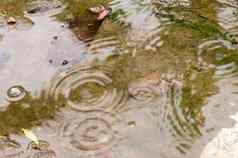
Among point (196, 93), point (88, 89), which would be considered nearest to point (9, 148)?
point (88, 89)

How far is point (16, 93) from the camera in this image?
11.7 ft

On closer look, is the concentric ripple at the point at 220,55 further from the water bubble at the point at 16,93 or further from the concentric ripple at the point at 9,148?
the concentric ripple at the point at 9,148

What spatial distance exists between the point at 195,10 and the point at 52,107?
1.47 meters

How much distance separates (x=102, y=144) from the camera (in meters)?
3.21

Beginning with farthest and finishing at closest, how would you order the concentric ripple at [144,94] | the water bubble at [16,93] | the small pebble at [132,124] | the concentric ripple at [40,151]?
the water bubble at [16,93] → the concentric ripple at [144,94] → the small pebble at [132,124] → the concentric ripple at [40,151]

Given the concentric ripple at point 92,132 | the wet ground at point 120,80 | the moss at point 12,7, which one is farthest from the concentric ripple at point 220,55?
the moss at point 12,7

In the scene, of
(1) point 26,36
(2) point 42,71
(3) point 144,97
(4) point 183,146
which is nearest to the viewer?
(4) point 183,146

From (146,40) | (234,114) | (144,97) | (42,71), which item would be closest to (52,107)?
(42,71)

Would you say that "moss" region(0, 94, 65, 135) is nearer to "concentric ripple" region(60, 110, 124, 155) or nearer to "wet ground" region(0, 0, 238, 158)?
"wet ground" region(0, 0, 238, 158)

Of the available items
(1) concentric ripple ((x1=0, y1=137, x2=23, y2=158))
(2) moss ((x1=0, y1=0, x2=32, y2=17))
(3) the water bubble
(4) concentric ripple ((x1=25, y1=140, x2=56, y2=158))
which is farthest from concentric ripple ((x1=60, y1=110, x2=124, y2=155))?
(2) moss ((x1=0, y1=0, x2=32, y2=17))

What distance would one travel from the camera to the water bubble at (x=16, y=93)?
3.54 m

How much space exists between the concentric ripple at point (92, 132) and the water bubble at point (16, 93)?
44 centimetres

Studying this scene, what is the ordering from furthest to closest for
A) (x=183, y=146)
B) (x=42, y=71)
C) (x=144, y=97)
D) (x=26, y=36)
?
(x=26, y=36) < (x=42, y=71) < (x=144, y=97) < (x=183, y=146)

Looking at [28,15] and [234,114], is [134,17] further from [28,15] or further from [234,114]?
[234,114]
